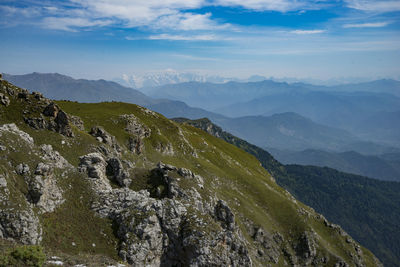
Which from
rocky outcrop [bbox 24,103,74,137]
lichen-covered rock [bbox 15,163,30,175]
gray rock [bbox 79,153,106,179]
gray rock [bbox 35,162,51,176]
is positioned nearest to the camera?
lichen-covered rock [bbox 15,163,30,175]

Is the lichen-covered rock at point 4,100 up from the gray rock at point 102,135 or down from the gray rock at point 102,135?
up

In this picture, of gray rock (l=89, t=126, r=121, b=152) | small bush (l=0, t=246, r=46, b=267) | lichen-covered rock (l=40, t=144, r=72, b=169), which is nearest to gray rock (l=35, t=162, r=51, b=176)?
lichen-covered rock (l=40, t=144, r=72, b=169)

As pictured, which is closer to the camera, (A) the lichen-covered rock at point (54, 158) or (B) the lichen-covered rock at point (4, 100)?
(A) the lichen-covered rock at point (54, 158)

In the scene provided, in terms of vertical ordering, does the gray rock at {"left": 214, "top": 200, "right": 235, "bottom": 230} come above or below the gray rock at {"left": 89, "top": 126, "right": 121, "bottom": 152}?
below

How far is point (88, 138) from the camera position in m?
54.6

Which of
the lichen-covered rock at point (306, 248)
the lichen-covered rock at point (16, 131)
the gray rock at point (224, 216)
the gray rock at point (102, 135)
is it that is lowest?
the lichen-covered rock at point (306, 248)

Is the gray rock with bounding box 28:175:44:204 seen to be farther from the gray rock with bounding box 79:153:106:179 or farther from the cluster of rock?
the gray rock with bounding box 79:153:106:179

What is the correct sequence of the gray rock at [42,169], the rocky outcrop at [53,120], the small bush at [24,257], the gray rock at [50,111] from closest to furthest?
1. the small bush at [24,257]
2. the gray rock at [42,169]
3. the rocky outcrop at [53,120]
4. the gray rock at [50,111]

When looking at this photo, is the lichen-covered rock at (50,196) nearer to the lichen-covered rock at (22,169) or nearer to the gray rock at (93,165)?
the lichen-covered rock at (22,169)

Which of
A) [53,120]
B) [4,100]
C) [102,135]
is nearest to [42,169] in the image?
[53,120]

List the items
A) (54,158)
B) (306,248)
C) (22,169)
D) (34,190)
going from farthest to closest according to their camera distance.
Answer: (306,248) → (54,158) → (22,169) → (34,190)

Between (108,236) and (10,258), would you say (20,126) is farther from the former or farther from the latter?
(10,258)

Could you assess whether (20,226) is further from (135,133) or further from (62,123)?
(135,133)

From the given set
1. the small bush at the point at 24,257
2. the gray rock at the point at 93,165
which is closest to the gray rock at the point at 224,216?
the gray rock at the point at 93,165
